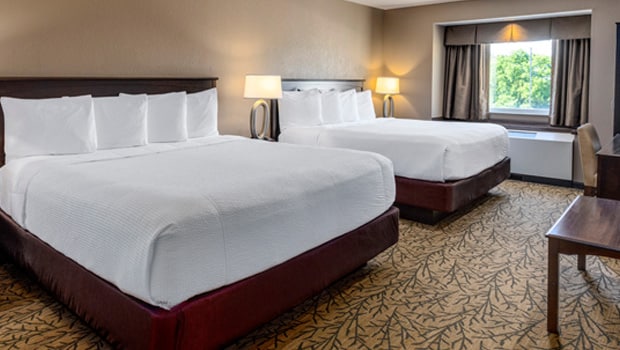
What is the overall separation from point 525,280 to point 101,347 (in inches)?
98.9

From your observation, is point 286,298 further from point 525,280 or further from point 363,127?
point 363,127

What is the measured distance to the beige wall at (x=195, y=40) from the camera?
3.46 m

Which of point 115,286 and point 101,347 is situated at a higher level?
point 115,286

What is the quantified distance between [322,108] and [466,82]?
2.48m

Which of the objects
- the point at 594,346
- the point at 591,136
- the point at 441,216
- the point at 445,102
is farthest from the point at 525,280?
the point at 445,102

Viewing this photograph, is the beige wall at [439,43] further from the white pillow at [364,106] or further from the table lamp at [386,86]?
the white pillow at [364,106]

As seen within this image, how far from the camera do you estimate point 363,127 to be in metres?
5.16

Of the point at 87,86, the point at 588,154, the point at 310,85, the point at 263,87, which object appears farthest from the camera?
the point at 310,85

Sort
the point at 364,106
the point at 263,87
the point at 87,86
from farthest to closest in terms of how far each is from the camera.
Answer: the point at 364,106
the point at 263,87
the point at 87,86

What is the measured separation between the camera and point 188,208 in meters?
1.88

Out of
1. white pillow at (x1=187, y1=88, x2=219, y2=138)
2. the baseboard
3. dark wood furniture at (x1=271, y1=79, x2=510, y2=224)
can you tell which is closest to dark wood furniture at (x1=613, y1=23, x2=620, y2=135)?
the baseboard

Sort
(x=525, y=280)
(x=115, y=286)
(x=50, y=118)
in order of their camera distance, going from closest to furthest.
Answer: (x=115, y=286)
(x=525, y=280)
(x=50, y=118)

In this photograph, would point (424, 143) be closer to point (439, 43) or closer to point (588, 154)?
point (588, 154)

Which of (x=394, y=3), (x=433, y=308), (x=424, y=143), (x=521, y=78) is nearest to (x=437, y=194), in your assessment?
(x=424, y=143)
